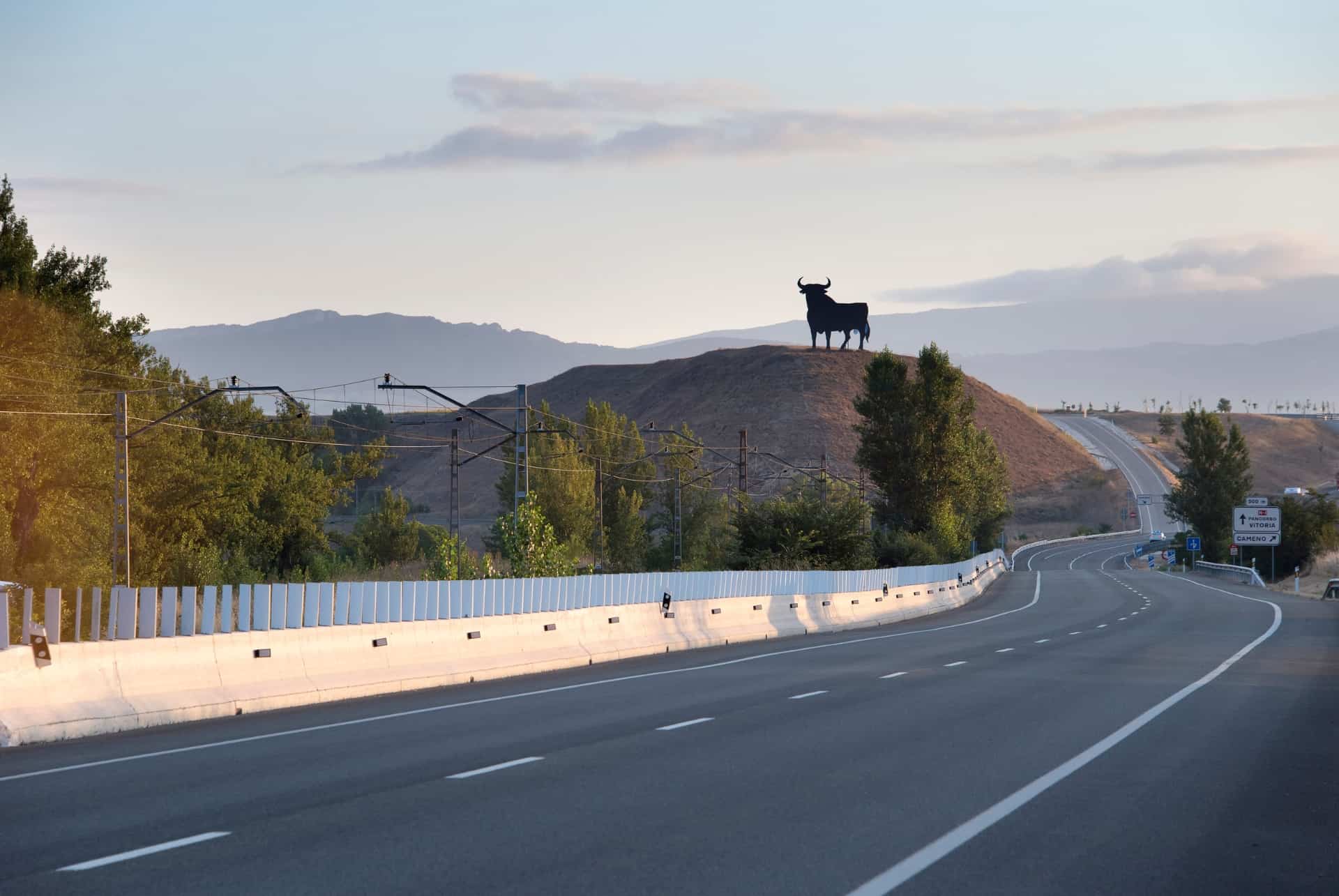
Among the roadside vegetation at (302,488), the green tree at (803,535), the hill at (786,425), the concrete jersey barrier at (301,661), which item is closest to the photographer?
the concrete jersey barrier at (301,661)

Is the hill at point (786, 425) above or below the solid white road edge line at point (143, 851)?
above

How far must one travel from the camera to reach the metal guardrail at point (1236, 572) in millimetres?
76250

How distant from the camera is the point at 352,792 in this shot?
10148 millimetres

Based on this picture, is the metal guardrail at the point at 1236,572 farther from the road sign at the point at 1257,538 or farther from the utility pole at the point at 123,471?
the utility pole at the point at 123,471

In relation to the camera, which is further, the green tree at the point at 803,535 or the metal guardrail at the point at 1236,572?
the metal guardrail at the point at 1236,572

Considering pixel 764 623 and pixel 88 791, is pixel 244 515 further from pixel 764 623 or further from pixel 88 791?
pixel 88 791

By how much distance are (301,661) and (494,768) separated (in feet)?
22.7

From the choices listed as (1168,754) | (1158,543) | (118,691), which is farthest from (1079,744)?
(1158,543)

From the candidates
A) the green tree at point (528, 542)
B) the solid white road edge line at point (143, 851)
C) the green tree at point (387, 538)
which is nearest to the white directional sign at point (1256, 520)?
the green tree at point (387, 538)

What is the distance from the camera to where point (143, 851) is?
8.08m

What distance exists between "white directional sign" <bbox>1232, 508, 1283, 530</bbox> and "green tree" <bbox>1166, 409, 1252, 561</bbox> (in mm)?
22885

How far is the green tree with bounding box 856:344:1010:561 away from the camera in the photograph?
79.0 metres

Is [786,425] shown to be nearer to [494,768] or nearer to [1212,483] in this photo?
[1212,483]

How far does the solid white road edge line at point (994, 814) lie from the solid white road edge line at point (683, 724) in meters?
3.94
